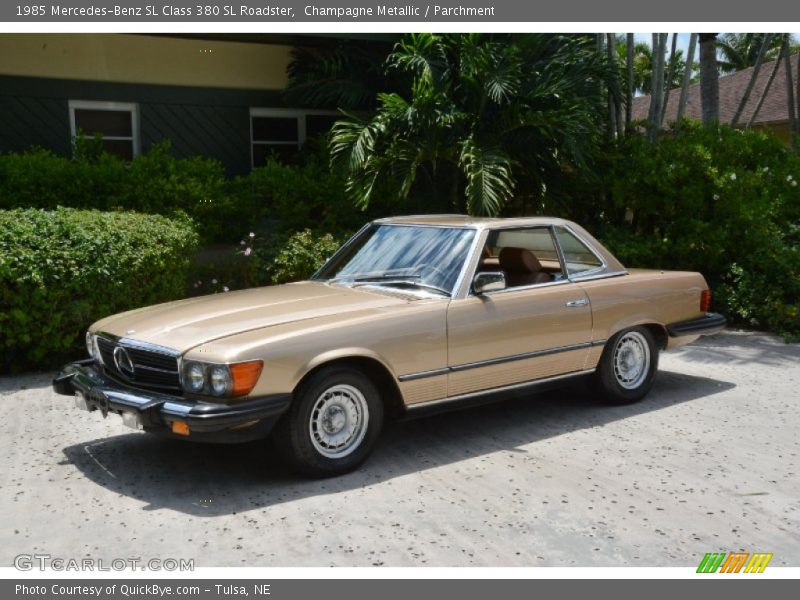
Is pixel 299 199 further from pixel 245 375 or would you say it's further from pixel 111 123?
pixel 245 375

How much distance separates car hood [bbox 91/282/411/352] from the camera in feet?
17.4

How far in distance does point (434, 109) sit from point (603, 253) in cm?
427

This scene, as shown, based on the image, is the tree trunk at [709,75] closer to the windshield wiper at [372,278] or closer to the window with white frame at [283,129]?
the window with white frame at [283,129]

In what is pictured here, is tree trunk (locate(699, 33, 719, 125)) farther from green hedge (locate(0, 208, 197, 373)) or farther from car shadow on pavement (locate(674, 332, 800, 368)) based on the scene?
green hedge (locate(0, 208, 197, 373))

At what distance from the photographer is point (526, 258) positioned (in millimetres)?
6852

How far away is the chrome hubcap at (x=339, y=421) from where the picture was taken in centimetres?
532

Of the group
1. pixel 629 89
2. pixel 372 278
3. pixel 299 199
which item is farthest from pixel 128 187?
pixel 629 89

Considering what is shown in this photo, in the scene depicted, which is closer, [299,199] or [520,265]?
[520,265]

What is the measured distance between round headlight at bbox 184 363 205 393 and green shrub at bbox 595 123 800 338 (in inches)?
293

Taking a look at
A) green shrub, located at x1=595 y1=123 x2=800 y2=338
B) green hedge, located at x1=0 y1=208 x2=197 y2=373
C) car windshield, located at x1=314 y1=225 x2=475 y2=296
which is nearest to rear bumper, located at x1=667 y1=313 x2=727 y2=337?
car windshield, located at x1=314 y1=225 x2=475 y2=296

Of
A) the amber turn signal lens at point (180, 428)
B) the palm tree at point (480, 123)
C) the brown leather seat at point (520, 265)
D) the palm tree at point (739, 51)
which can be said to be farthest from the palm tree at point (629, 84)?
the palm tree at point (739, 51)

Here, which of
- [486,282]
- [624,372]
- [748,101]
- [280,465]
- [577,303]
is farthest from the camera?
[748,101]

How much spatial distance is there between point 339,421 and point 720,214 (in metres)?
7.56

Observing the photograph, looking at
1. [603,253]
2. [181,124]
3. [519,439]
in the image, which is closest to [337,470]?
[519,439]
